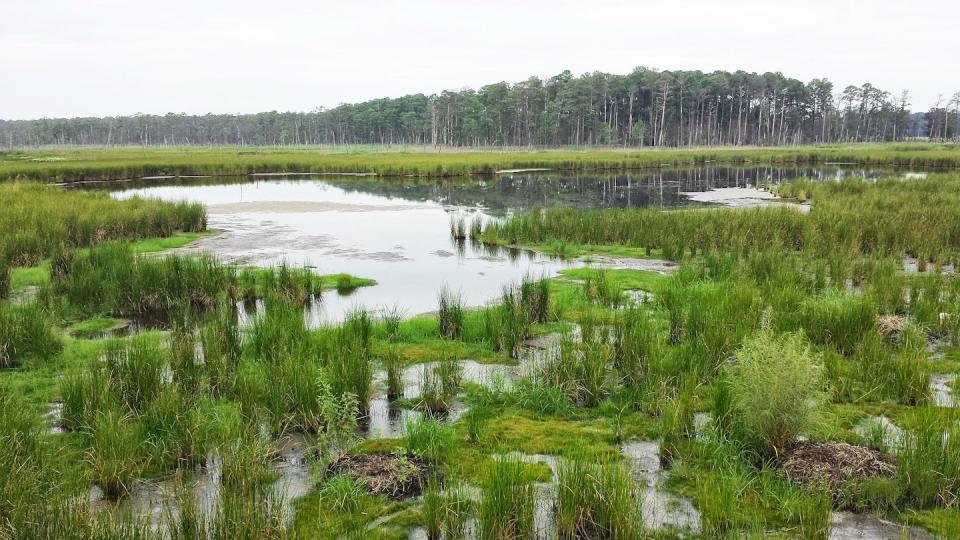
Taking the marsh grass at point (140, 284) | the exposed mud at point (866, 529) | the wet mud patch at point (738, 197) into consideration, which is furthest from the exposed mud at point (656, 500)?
the wet mud patch at point (738, 197)

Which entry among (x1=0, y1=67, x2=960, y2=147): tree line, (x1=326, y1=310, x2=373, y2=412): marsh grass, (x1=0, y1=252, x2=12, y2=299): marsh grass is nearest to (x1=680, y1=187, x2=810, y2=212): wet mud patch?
(x1=326, y1=310, x2=373, y2=412): marsh grass

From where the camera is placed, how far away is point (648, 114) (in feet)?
406

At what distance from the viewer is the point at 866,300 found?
33.7 feet

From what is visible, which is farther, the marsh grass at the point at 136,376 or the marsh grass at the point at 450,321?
the marsh grass at the point at 450,321

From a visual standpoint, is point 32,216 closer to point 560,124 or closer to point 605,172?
point 605,172

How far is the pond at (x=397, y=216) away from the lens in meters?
16.4

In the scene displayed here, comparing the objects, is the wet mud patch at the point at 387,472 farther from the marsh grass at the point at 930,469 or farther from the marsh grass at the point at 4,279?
the marsh grass at the point at 4,279

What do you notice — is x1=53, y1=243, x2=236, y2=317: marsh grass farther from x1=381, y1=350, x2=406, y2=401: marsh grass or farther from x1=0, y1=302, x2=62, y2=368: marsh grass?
x1=381, y1=350, x2=406, y2=401: marsh grass

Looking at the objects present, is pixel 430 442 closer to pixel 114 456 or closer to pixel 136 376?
pixel 114 456

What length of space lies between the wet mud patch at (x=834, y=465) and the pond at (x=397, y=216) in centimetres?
765

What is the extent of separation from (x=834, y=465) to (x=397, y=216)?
25677 mm

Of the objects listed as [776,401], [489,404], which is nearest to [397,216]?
[489,404]

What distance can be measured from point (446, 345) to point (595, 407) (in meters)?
3.16

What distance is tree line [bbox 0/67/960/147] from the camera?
115250 millimetres
